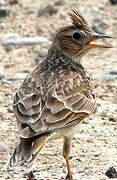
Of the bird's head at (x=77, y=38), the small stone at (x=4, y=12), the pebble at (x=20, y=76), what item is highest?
the small stone at (x=4, y=12)

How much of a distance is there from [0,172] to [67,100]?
100 cm

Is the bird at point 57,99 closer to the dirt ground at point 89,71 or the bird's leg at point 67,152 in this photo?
the bird's leg at point 67,152

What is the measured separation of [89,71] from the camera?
13.3 m

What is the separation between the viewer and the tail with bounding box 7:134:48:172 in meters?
7.93

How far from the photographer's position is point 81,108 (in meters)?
8.84

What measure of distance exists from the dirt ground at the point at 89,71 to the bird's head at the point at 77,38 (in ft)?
3.43

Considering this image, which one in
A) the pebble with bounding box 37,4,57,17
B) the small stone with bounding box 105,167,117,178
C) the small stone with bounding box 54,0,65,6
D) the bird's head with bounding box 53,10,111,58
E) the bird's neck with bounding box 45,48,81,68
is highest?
the small stone with bounding box 54,0,65,6

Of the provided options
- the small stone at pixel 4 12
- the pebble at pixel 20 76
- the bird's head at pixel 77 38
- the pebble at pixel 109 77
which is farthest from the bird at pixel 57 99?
the small stone at pixel 4 12

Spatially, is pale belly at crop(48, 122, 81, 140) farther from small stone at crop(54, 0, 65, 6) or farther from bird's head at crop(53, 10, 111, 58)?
small stone at crop(54, 0, 65, 6)

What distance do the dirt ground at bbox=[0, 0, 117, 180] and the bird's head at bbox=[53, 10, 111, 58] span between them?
1.05m

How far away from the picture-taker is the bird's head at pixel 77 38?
9773 millimetres

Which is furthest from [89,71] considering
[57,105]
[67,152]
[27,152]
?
[27,152]

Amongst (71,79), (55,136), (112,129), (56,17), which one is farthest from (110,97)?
(56,17)

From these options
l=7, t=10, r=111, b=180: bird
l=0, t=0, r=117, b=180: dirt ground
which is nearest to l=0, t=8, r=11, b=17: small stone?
l=0, t=0, r=117, b=180: dirt ground
